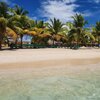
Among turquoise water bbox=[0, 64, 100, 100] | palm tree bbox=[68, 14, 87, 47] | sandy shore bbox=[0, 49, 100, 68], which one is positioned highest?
palm tree bbox=[68, 14, 87, 47]

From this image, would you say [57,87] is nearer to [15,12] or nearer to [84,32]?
[15,12]

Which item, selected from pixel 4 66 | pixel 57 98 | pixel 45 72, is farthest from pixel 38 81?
pixel 4 66

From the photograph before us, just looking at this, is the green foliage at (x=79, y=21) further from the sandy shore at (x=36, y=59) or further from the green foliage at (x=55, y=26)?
the sandy shore at (x=36, y=59)

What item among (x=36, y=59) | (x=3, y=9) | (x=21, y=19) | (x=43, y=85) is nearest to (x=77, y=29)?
(x=21, y=19)

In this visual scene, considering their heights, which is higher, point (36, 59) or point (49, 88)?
point (36, 59)

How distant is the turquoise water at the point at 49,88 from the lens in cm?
936

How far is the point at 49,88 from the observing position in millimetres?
11094

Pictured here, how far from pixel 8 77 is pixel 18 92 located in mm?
3771

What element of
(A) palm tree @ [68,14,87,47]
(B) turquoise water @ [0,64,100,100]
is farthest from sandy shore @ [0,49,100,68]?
(A) palm tree @ [68,14,87,47]

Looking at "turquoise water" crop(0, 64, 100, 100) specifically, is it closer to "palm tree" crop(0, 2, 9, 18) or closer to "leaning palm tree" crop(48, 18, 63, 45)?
"palm tree" crop(0, 2, 9, 18)

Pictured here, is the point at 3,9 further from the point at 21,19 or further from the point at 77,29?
the point at 77,29

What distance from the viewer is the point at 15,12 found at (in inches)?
1350

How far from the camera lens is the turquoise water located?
30.7ft

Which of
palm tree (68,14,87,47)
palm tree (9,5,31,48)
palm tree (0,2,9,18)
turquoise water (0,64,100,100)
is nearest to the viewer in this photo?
turquoise water (0,64,100,100)
